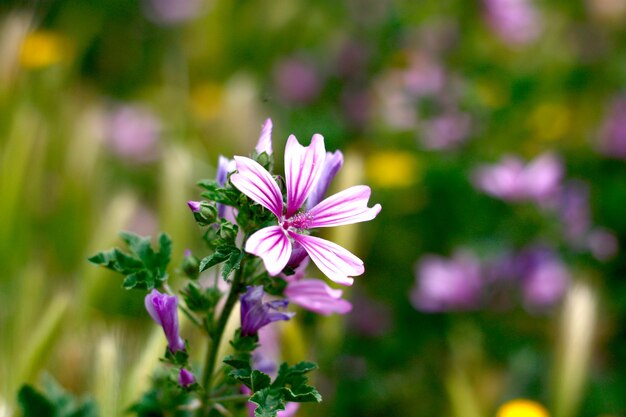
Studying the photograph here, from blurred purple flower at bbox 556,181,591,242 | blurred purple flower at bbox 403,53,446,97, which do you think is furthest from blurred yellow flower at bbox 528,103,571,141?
blurred purple flower at bbox 556,181,591,242

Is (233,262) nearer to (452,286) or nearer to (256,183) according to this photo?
(256,183)

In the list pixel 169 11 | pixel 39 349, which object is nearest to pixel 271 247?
pixel 39 349

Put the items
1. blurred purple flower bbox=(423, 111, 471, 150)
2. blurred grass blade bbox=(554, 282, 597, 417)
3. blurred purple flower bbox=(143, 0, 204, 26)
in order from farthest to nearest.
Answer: blurred purple flower bbox=(143, 0, 204, 26), blurred purple flower bbox=(423, 111, 471, 150), blurred grass blade bbox=(554, 282, 597, 417)

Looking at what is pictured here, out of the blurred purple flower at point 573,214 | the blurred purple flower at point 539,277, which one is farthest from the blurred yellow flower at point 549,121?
the blurred purple flower at point 539,277

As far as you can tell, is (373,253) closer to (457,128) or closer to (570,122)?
(457,128)

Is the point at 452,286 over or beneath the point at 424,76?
beneath

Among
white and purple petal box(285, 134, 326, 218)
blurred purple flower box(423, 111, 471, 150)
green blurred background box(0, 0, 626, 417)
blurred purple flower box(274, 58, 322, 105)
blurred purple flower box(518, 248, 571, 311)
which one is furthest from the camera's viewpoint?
blurred purple flower box(274, 58, 322, 105)

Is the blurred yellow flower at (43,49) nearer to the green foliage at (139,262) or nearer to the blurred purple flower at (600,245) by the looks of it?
the blurred purple flower at (600,245)

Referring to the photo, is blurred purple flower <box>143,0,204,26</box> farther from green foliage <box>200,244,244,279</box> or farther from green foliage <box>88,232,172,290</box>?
green foliage <box>200,244,244,279</box>
